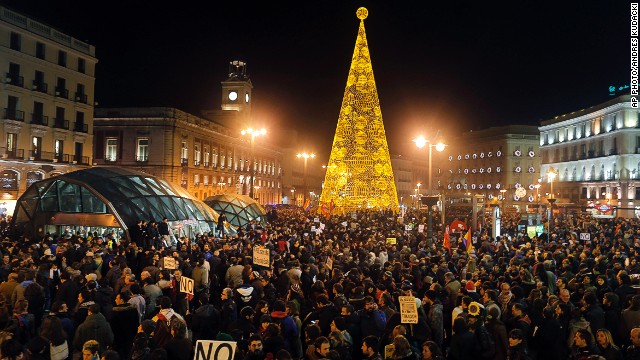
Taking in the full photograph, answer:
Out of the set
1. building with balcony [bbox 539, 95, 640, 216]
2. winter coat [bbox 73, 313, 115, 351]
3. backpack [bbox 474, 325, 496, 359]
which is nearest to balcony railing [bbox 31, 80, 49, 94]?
winter coat [bbox 73, 313, 115, 351]

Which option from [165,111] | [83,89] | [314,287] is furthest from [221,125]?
[314,287]

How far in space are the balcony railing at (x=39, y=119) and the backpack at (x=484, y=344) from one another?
44073mm

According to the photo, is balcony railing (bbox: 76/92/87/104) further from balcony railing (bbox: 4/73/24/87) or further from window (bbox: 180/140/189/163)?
window (bbox: 180/140/189/163)

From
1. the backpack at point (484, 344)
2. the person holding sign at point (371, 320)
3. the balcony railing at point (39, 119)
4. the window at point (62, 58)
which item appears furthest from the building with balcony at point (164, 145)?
the backpack at point (484, 344)

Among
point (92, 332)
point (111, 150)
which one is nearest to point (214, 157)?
point (111, 150)

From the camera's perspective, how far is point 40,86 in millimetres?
44625

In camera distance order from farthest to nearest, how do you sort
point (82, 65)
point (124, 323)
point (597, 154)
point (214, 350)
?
point (597, 154) < point (82, 65) < point (124, 323) < point (214, 350)

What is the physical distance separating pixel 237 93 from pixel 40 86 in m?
37.8

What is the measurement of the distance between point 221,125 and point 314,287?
66659 millimetres

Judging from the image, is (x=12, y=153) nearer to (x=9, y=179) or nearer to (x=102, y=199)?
(x=9, y=179)

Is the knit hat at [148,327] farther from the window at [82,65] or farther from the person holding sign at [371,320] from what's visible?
the window at [82,65]

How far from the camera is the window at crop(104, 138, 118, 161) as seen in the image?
197ft

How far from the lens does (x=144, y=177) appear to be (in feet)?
87.5

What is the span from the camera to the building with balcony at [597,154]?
58781 millimetres
